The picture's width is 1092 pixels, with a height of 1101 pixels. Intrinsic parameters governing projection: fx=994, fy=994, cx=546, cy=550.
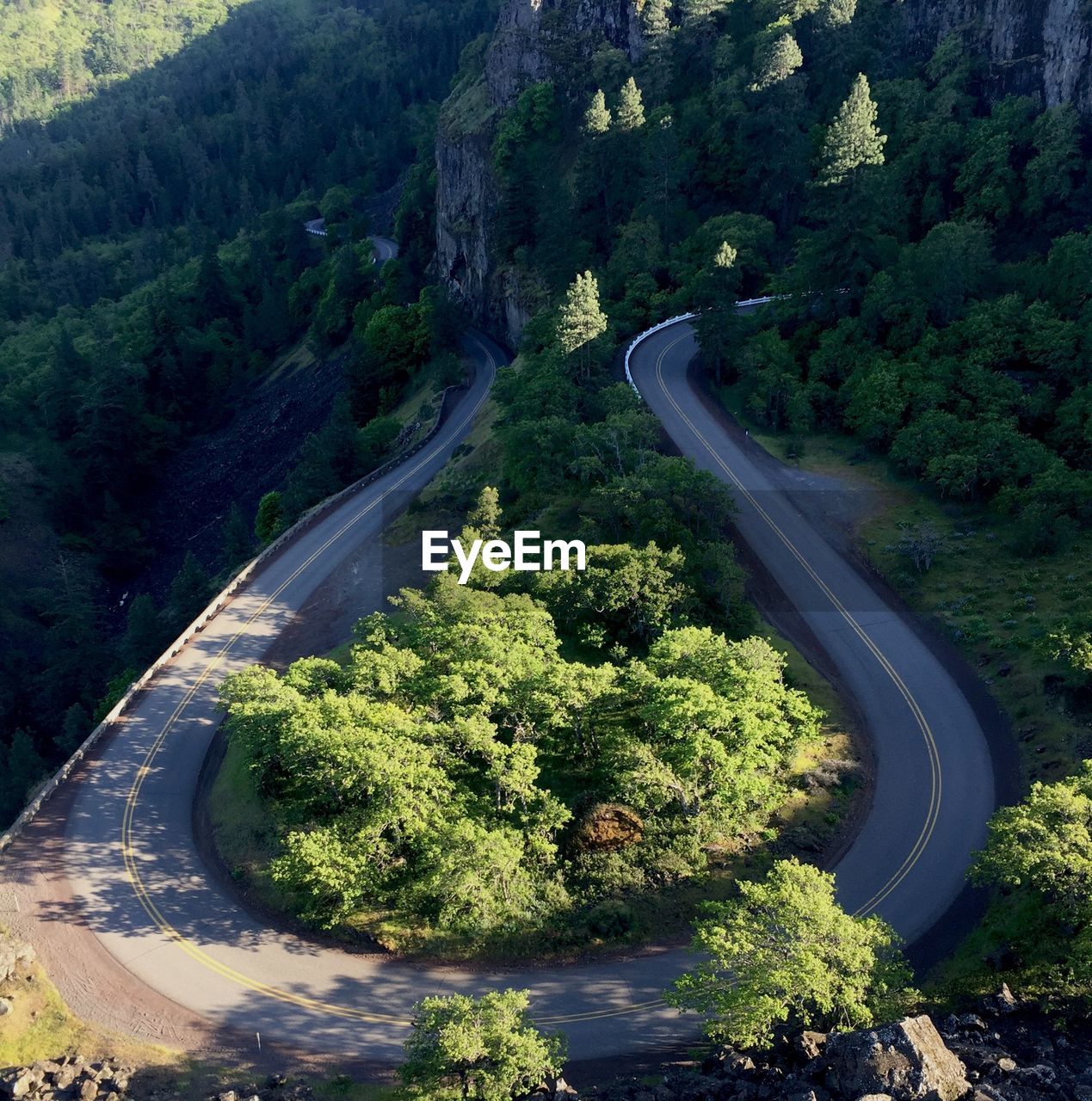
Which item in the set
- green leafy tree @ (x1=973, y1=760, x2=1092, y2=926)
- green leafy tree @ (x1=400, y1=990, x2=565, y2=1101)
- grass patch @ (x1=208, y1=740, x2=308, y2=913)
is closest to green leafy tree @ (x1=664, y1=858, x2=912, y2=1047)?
green leafy tree @ (x1=973, y1=760, x2=1092, y2=926)

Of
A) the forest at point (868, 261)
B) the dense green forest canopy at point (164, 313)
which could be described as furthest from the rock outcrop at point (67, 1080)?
the dense green forest canopy at point (164, 313)

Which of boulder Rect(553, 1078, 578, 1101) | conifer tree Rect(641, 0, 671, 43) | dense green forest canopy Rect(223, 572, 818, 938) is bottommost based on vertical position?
boulder Rect(553, 1078, 578, 1101)

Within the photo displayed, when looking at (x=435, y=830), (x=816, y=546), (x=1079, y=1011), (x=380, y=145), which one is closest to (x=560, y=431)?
(x=816, y=546)

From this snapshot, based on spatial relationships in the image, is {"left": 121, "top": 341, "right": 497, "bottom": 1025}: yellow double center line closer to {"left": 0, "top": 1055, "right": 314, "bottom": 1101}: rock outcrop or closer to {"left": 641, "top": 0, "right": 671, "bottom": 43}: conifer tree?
{"left": 0, "top": 1055, "right": 314, "bottom": 1101}: rock outcrop

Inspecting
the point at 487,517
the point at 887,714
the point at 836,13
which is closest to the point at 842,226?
the point at 836,13

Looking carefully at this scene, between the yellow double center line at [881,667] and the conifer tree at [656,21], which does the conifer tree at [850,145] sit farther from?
the conifer tree at [656,21]
